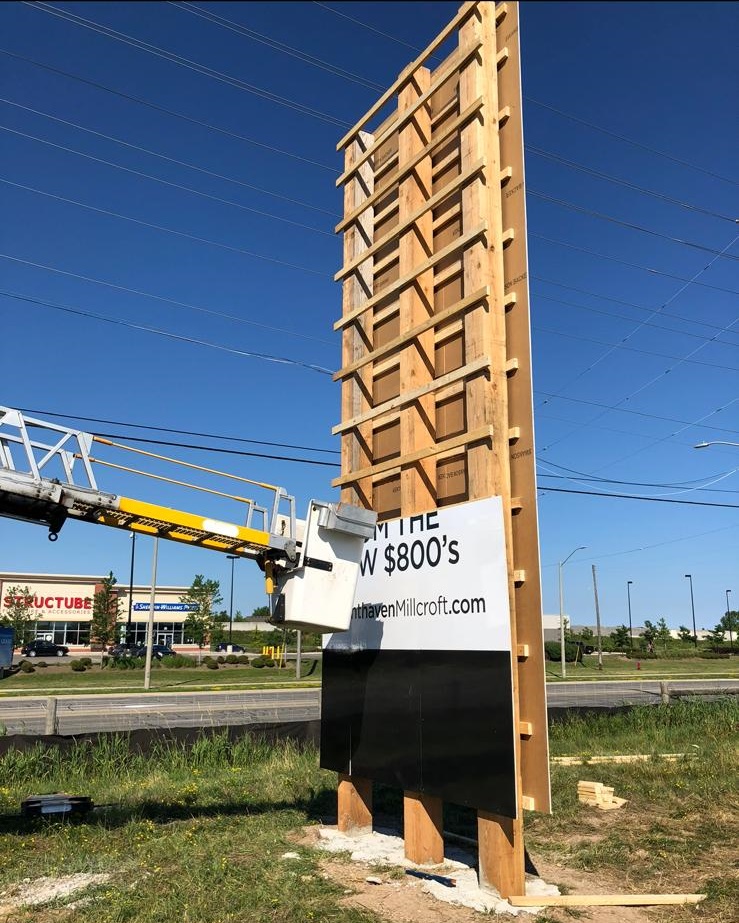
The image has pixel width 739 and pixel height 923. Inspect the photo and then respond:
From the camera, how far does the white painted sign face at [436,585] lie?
627cm

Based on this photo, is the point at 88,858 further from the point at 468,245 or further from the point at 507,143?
the point at 507,143

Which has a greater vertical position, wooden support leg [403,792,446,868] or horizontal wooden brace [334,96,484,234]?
horizontal wooden brace [334,96,484,234]

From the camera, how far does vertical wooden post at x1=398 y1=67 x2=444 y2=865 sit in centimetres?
683

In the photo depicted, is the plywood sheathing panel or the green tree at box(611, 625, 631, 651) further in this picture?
the green tree at box(611, 625, 631, 651)

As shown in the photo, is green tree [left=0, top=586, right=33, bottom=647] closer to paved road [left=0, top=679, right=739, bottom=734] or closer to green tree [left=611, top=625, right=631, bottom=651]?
paved road [left=0, top=679, right=739, bottom=734]

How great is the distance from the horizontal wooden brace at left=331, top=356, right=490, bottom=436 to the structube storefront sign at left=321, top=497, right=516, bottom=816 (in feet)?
3.74

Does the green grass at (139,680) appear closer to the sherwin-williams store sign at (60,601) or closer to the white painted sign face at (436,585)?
the white painted sign face at (436,585)

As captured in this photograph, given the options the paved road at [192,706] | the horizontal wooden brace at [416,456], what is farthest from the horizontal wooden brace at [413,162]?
the paved road at [192,706]

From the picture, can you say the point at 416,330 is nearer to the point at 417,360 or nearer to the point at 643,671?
the point at 417,360

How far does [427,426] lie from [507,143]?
265cm

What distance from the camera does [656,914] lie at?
17.8 feet

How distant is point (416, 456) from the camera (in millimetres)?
7254

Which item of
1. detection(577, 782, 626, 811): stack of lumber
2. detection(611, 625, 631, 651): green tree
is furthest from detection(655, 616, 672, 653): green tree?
detection(577, 782, 626, 811): stack of lumber

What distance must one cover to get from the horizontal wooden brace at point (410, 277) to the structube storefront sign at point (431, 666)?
2357mm
